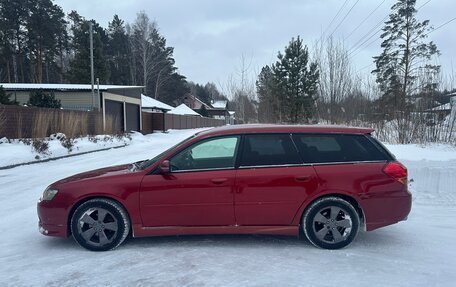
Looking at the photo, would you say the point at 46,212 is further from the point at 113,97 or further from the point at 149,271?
the point at 113,97

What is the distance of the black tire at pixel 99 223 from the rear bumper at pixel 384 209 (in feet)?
9.67

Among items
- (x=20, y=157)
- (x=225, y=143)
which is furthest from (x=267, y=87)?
(x=225, y=143)

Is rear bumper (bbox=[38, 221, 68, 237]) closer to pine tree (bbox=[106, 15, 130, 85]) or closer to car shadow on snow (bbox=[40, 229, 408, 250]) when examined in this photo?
car shadow on snow (bbox=[40, 229, 408, 250])

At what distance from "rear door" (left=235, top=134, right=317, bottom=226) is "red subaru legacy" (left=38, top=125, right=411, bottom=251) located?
12mm

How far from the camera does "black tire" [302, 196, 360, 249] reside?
4.54 m

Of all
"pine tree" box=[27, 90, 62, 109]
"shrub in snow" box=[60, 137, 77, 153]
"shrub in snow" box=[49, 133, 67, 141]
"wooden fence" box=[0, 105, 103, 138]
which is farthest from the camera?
"pine tree" box=[27, 90, 62, 109]

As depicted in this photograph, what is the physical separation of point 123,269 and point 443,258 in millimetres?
3599

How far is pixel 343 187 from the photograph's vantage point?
14.8 feet

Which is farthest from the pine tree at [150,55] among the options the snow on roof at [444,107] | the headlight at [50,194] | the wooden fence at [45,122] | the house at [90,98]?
the headlight at [50,194]

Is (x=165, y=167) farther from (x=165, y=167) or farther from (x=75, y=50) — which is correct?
(x=75, y=50)

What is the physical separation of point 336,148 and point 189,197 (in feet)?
6.41

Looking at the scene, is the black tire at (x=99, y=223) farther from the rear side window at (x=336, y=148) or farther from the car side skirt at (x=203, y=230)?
the rear side window at (x=336, y=148)

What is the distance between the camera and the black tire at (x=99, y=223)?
451 centimetres

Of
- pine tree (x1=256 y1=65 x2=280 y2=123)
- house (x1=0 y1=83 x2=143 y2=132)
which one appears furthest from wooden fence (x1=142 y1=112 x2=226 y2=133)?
pine tree (x1=256 y1=65 x2=280 y2=123)
